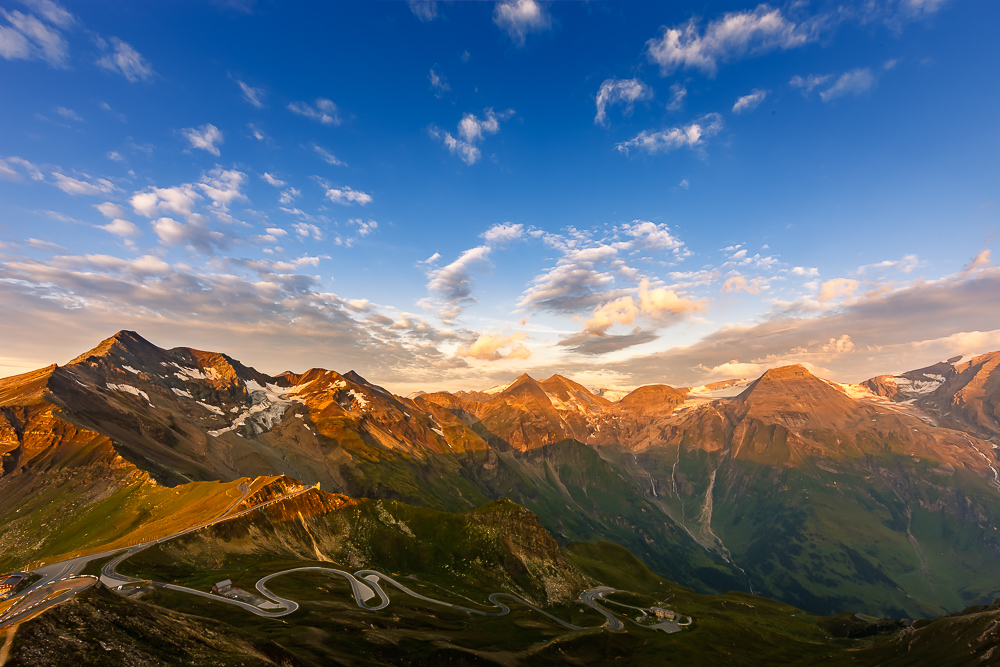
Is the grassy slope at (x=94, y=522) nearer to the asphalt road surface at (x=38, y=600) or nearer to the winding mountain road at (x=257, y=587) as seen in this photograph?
the winding mountain road at (x=257, y=587)

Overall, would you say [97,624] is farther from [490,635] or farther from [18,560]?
[18,560]

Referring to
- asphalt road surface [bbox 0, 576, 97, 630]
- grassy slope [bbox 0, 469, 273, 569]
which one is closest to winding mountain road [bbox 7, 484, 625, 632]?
asphalt road surface [bbox 0, 576, 97, 630]

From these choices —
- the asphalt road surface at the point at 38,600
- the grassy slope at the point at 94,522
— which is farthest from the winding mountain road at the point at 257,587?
the grassy slope at the point at 94,522

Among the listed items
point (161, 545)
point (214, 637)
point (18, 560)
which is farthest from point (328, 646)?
point (18, 560)

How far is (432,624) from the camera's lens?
126 m

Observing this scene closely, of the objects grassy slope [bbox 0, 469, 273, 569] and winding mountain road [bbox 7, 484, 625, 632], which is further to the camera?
grassy slope [bbox 0, 469, 273, 569]

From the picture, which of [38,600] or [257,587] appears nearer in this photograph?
[38,600]

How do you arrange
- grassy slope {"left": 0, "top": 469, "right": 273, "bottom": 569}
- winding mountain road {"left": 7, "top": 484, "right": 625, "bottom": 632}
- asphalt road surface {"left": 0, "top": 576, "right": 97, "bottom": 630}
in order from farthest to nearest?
grassy slope {"left": 0, "top": 469, "right": 273, "bottom": 569}
winding mountain road {"left": 7, "top": 484, "right": 625, "bottom": 632}
asphalt road surface {"left": 0, "top": 576, "right": 97, "bottom": 630}

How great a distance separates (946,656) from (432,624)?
13756 centimetres

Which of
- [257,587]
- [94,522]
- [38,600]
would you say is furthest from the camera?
[94,522]

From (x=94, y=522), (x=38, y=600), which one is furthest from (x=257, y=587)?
(x=94, y=522)

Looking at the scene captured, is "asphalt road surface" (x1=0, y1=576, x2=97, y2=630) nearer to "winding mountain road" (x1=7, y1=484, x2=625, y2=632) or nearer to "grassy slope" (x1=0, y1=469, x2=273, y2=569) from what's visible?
"winding mountain road" (x1=7, y1=484, x2=625, y2=632)

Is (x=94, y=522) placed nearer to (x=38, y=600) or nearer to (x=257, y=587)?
(x=257, y=587)

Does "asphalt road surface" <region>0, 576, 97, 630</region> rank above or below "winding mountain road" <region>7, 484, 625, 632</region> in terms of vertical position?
above
